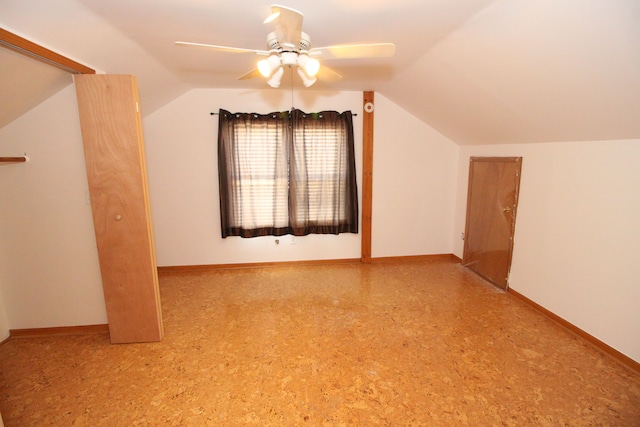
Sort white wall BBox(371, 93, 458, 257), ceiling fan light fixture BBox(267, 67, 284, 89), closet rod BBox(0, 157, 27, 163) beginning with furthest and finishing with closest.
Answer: white wall BBox(371, 93, 458, 257)
closet rod BBox(0, 157, 27, 163)
ceiling fan light fixture BBox(267, 67, 284, 89)

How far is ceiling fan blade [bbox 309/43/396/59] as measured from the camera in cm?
169

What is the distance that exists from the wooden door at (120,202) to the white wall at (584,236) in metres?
3.53

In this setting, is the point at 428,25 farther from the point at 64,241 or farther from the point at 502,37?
the point at 64,241

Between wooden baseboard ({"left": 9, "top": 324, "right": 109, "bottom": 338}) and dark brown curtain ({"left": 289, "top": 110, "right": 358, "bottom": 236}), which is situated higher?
dark brown curtain ({"left": 289, "top": 110, "right": 358, "bottom": 236})

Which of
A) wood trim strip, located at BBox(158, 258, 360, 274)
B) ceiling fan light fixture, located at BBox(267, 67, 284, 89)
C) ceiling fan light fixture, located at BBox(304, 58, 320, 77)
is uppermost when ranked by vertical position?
ceiling fan light fixture, located at BBox(267, 67, 284, 89)

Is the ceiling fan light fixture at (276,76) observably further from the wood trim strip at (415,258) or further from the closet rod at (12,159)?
the wood trim strip at (415,258)

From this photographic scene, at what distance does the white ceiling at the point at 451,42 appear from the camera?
59.4 inches

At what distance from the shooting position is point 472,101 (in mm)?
2693

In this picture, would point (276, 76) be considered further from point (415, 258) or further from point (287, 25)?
point (415, 258)

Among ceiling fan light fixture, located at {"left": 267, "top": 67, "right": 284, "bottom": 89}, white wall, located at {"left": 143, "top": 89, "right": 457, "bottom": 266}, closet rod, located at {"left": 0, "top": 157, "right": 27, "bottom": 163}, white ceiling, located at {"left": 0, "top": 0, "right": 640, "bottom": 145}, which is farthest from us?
white wall, located at {"left": 143, "top": 89, "right": 457, "bottom": 266}

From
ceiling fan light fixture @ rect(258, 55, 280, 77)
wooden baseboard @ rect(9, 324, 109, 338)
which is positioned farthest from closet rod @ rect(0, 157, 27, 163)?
ceiling fan light fixture @ rect(258, 55, 280, 77)

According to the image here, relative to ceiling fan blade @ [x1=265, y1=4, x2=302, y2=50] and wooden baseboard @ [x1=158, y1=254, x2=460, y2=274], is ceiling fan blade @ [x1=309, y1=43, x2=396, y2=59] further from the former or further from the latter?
wooden baseboard @ [x1=158, y1=254, x2=460, y2=274]

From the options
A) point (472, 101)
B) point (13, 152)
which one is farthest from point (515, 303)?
point (13, 152)

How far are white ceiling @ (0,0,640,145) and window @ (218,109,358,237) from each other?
94cm
